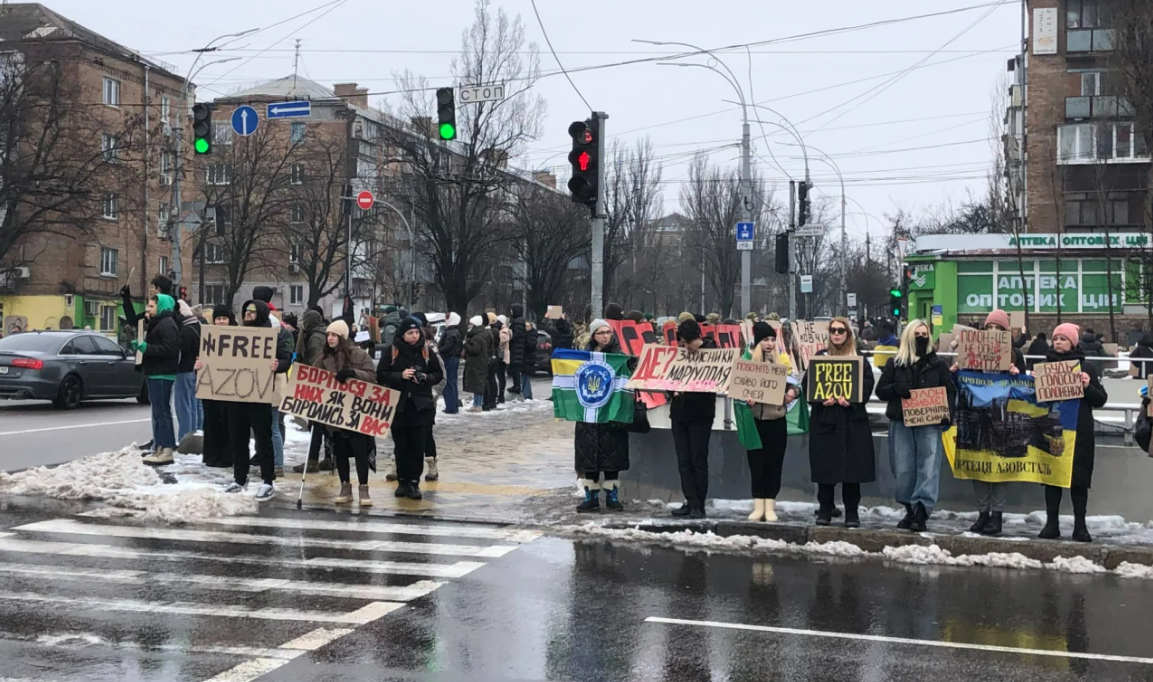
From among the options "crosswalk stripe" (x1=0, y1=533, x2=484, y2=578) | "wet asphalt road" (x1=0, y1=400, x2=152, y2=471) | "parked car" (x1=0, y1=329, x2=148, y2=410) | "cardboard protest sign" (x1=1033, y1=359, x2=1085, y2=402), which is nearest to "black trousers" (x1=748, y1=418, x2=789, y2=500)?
"cardboard protest sign" (x1=1033, y1=359, x2=1085, y2=402)

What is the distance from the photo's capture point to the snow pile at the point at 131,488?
1112 centimetres

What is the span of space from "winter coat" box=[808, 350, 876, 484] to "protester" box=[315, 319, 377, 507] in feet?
14.1

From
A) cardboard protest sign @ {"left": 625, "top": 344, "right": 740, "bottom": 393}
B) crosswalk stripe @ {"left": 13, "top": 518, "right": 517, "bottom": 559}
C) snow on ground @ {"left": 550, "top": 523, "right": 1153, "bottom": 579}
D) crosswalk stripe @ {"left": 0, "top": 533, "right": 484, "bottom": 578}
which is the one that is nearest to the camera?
crosswalk stripe @ {"left": 0, "top": 533, "right": 484, "bottom": 578}

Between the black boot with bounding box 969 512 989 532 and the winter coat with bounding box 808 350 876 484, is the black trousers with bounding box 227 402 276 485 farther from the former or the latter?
the black boot with bounding box 969 512 989 532

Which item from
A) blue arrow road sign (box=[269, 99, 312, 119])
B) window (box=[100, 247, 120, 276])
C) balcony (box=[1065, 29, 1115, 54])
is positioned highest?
balcony (box=[1065, 29, 1115, 54])

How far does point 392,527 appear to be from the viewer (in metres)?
10.7

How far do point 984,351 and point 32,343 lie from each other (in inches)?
700

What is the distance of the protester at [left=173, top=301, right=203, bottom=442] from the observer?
1352cm

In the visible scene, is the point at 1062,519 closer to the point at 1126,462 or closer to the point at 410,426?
the point at 1126,462

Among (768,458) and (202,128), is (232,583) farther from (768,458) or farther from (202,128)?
(202,128)

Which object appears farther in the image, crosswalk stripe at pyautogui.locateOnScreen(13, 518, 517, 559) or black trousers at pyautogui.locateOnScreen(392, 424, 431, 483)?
black trousers at pyautogui.locateOnScreen(392, 424, 431, 483)

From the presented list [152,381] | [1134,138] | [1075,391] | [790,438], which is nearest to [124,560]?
[152,381]

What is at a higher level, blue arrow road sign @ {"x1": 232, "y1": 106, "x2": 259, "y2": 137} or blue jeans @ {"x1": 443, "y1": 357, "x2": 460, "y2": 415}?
blue arrow road sign @ {"x1": 232, "y1": 106, "x2": 259, "y2": 137}

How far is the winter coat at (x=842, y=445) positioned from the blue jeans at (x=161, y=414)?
7.24m
